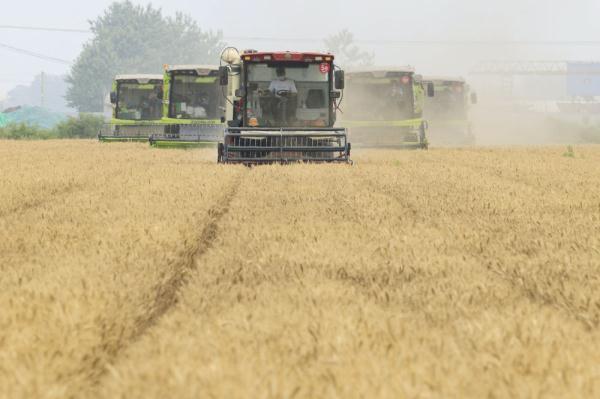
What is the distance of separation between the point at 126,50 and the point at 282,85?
73335 mm

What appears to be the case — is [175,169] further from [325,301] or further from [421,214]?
[325,301]

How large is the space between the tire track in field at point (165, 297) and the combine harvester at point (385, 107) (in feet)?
48.1

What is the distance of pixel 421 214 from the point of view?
643 cm

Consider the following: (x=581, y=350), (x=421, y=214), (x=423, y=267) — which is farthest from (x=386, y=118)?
(x=581, y=350)

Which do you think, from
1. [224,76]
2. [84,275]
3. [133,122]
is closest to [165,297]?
[84,275]

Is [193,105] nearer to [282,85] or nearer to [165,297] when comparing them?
[282,85]

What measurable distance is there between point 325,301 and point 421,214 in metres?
3.26

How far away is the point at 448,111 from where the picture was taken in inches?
1090

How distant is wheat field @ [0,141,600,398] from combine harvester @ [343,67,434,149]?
13361 mm

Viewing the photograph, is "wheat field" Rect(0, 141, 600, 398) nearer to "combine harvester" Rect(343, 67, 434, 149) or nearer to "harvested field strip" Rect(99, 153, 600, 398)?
"harvested field strip" Rect(99, 153, 600, 398)

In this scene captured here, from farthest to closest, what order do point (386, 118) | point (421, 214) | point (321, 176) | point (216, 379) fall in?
point (386, 118) < point (321, 176) < point (421, 214) < point (216, 379)

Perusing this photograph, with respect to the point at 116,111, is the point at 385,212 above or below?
below

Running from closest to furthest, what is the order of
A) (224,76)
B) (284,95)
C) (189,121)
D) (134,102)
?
1. (224,76)
2. (284,95)
3. (189,121)
4. (134,102)

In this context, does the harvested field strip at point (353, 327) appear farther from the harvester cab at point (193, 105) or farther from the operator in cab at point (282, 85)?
the harvester cab at point (193, 105)
